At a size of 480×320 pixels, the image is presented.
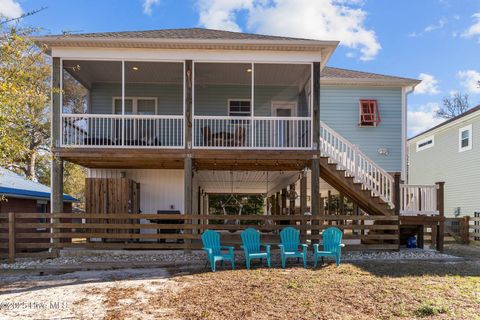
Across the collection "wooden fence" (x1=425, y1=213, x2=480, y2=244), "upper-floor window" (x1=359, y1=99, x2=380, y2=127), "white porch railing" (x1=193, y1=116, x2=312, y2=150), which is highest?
"upper-floor window" (x1=359, y1=99, x2=380, y2=127)

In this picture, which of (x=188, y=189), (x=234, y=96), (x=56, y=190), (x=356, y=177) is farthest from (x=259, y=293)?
(x=234, y=96)

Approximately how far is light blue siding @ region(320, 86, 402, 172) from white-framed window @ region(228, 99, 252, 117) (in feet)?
10.2

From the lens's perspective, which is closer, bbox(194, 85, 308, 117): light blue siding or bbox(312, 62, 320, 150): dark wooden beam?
bbox(312, 62, 320, 150): dark wooden beam

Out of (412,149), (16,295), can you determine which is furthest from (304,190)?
(412,149)

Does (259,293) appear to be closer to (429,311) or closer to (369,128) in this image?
(429,311)

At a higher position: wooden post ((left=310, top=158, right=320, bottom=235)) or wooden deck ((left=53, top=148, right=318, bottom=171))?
wooden deck ((left=53, top=148, right=318, bottom=171))

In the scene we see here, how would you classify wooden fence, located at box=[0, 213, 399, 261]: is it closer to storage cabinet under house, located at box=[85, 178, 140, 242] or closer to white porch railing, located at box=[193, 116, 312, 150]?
storage cabinet under house, located at box=[85, 178, 140, 242]

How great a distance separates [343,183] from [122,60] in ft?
22.0

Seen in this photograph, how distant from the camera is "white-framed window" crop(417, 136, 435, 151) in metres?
20.0

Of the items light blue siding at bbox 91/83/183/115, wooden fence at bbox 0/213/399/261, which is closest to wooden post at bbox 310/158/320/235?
wooden fence at bbox 0/213/399/261

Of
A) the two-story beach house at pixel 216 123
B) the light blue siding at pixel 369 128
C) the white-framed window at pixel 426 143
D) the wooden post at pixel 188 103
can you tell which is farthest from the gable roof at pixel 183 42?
the white-framed window at pixel 426 143

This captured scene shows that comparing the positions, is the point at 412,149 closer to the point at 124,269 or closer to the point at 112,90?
the point at 112,90

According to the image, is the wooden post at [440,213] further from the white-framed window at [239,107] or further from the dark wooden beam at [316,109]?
the white-framed window at [239,107]

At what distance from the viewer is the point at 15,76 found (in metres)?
5.73
